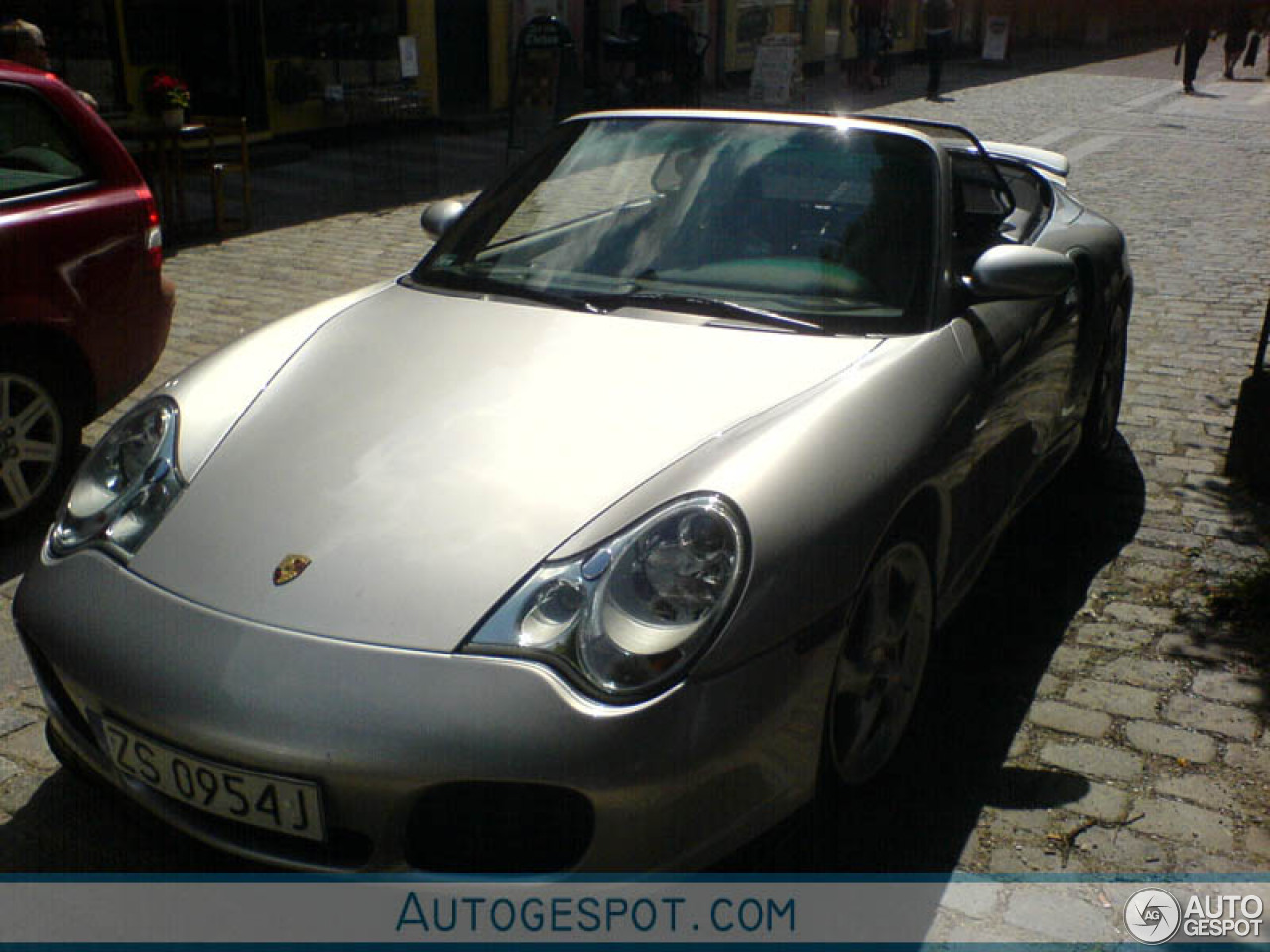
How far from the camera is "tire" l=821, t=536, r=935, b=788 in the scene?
8.84 ft

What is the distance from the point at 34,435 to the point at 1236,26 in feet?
13.5

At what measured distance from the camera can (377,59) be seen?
54.2 ft

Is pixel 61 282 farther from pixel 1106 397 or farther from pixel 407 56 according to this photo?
pixel 407 56

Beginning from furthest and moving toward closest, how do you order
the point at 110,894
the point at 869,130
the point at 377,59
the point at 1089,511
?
the point at 377,59, the point at 1089,511, the point at 869,130, the point at 110,894

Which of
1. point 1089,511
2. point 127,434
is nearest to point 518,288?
point 127,434

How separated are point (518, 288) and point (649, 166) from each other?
0.57 meters

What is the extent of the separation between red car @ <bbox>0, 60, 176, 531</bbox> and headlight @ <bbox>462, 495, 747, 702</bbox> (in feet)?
8.92

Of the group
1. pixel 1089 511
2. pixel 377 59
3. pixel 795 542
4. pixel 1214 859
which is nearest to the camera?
pixel 795 542

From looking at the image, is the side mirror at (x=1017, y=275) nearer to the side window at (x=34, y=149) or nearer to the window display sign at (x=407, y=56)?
the side window at (x=34, y=149)

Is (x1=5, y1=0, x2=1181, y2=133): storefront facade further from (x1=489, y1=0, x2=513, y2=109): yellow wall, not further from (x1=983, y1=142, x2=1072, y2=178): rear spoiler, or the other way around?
(x1=983, y1=142, x2=1072, y2=178): rear spoiler

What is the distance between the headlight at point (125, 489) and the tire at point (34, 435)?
4.96 feet

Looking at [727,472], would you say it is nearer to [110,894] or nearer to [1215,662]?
[110,894]

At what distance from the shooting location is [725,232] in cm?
351
